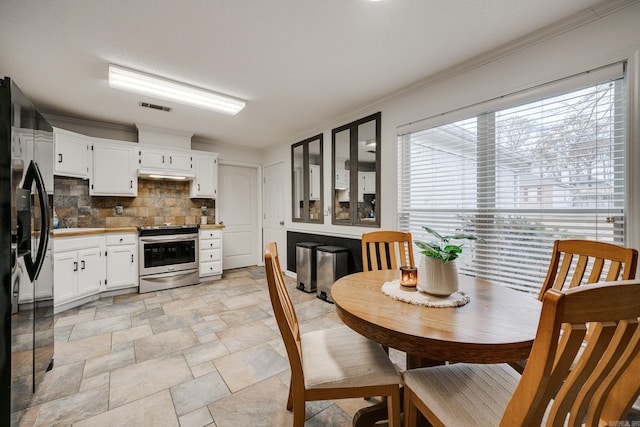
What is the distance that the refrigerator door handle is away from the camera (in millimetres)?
1602

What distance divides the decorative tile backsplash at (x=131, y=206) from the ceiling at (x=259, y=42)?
1.28 metres

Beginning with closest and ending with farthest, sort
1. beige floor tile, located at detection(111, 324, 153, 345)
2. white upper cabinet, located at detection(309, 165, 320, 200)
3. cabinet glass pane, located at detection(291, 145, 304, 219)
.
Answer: beige floor tile, located at detection(111, 324, 153, 345)
white upper cabinet, located at detection(309, 165, 320, 200)
cabinet glass pane, located at detection(291, 145, 304, 219)

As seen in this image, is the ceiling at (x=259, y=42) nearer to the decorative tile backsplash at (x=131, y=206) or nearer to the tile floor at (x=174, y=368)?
the decorative tile backsplash at (x=131, y=206)

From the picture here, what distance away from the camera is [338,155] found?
12.5 ft

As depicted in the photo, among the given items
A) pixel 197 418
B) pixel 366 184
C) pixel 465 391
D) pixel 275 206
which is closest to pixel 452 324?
pixel 465 391

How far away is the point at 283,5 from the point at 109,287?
4043mm

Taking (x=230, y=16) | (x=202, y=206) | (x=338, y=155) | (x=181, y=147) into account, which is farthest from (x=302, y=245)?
(x=230, y=16)

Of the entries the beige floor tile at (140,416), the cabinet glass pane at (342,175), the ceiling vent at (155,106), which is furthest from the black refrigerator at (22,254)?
the cabinet glass pane at (342,175)

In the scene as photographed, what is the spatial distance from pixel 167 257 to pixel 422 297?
3961 mm

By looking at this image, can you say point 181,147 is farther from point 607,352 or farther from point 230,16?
point 607,352

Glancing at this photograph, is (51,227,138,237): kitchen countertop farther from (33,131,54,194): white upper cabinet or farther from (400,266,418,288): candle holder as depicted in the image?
(400,266,418,288): candle holder

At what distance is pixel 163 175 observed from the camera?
4.32 metres

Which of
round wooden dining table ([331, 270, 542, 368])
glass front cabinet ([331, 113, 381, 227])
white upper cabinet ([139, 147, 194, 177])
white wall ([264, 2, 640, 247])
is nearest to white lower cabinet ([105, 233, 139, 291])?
white upper cabinet ([139, 147, 194, 177])

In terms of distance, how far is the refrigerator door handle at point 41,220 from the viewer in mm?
1602
